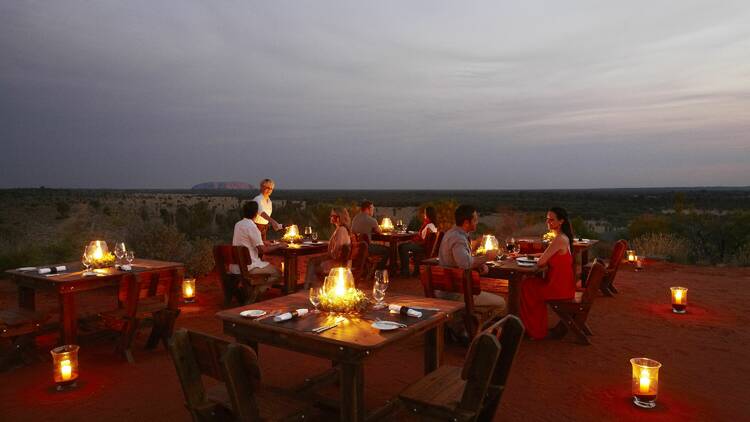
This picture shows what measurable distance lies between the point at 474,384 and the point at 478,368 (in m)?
0.13

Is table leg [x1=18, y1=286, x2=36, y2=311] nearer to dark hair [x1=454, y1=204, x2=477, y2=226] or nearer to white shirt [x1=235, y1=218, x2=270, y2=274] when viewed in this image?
white shirt [x1=235, y1=218, x2=270, y2=274]

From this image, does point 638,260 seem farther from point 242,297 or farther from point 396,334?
point 396,334

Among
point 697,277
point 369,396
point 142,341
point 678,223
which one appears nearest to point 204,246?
point 142,341

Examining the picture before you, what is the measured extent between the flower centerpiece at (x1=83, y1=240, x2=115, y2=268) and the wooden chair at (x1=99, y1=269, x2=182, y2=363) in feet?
1.54

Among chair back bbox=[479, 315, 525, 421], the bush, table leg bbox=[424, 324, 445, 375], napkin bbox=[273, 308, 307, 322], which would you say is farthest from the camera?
the bush

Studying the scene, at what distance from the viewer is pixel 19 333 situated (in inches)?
195

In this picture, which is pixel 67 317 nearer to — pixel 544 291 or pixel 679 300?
pixel 544 291

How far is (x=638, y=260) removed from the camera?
1105 centimetres

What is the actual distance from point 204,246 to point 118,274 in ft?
18.2

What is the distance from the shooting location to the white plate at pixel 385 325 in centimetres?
326

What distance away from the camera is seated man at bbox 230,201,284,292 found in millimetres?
7156

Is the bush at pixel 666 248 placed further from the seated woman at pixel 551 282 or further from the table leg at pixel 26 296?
the table leg at pixel 26 296

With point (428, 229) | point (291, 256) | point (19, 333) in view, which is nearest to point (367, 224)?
point (428, 229)

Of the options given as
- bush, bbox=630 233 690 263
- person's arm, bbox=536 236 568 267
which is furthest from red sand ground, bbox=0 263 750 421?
bush, bbox=630 233 690 263
